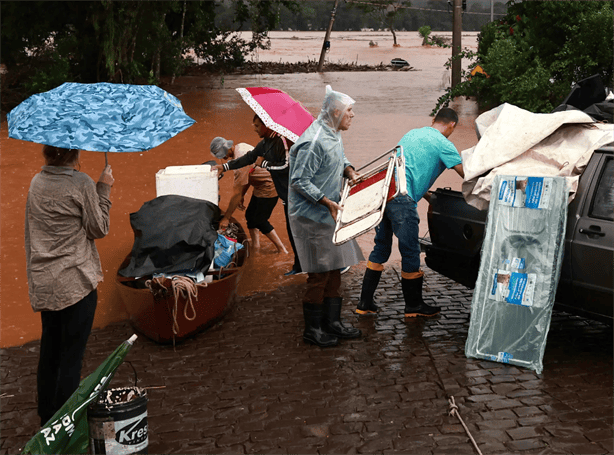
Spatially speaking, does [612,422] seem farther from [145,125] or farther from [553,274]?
[145,125]

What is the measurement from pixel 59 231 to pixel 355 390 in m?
2.58

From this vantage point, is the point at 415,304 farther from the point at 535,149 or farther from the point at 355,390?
the point at 535,149

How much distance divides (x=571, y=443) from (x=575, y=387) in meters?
0.91

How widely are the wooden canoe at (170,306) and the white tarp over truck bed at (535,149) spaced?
2.53m

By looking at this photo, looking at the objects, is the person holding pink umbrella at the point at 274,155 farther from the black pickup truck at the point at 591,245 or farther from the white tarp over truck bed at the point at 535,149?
the black pickup truck at the point at 591,245

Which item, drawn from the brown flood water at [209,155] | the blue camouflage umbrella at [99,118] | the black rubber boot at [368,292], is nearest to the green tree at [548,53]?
the brown flood water at [209,155]

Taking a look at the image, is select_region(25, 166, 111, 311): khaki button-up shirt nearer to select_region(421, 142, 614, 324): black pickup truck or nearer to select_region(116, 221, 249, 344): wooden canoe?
select_region(116, 221, 249, 344): wooden canoe

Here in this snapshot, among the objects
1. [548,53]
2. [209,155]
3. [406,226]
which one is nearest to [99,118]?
[406,226]

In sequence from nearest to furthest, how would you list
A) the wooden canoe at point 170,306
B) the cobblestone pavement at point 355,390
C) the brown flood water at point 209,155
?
the cobblestone pavement at point 355,390 → the wooden canoe at point 170,306 → the brown flood water at point 209,155

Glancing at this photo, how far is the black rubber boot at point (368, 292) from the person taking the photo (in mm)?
7348

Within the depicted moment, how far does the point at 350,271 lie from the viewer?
9.08 m

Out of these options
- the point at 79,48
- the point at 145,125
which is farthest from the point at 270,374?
the point at 79,48

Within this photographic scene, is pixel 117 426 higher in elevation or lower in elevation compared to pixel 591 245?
lower

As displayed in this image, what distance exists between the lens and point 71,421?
446cm
